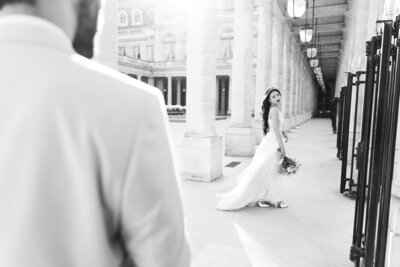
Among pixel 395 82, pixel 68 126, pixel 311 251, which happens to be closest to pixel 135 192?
pixel 68 126

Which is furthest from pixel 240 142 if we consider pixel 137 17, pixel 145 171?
pixel 137 17

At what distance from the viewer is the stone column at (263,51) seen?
12.3m

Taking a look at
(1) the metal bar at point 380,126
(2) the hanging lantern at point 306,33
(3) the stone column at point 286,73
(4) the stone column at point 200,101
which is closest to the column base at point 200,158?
(4) the stone column at point 200,101

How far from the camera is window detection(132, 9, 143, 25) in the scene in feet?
186

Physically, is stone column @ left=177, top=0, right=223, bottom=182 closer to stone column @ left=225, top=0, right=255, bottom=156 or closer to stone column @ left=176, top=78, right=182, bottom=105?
stone column @ left=225, top=0, right=255, bottom=156

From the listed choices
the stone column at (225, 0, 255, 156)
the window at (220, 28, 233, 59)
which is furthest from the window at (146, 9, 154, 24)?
the stone column at (225, 0, 255, 156)

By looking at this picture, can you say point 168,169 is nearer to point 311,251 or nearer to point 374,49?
point 374,49

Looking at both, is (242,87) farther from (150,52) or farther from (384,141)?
(150,52)

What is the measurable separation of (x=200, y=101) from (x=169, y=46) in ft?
158

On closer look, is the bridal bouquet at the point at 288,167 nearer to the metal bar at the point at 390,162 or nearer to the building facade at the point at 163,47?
the metal bar at the point at 390,162

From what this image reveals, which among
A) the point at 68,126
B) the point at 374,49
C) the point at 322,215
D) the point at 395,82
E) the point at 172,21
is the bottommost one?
the point at 322,215

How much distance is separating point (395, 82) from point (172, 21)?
171 feet

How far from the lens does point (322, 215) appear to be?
16.2 feet

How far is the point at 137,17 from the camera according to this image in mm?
57250
